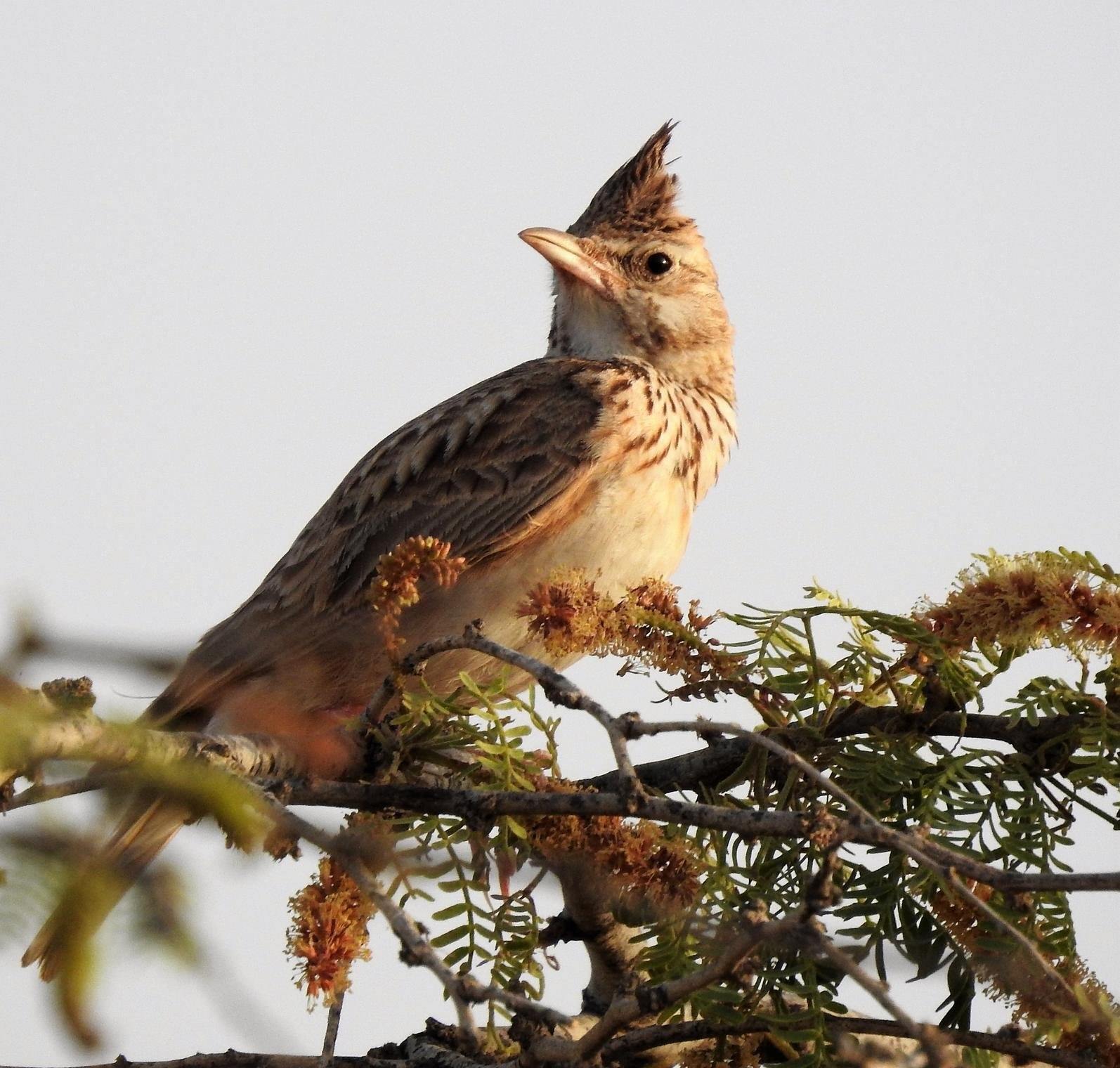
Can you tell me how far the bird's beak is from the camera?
285 inches

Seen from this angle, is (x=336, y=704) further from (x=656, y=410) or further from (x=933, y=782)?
(x=933, y=782)

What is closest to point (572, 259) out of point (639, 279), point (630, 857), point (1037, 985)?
point (639, 279)

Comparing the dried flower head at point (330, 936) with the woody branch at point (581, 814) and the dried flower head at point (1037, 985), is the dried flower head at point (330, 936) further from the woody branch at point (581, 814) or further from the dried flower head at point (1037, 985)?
the dried flower head at point (1037, 985)

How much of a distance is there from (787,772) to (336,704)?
9.03 feet

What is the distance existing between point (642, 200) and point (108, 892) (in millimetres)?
6932

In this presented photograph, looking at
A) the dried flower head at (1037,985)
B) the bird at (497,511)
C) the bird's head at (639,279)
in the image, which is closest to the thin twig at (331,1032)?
the dried flower head at (1037,985)

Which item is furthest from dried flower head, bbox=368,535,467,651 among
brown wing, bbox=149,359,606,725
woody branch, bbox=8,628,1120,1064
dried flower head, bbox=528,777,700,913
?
brown wing, bbox=149,359,606,725

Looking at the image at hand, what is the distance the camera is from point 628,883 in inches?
114

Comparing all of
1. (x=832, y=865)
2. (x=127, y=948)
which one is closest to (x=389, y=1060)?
(x=832, y=865)

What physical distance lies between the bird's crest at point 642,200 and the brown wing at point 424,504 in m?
1.16

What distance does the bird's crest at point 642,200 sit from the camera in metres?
7.77

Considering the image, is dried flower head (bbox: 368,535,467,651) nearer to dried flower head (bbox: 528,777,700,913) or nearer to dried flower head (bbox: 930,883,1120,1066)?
dried flower head (bbox: 528,777,700,913)

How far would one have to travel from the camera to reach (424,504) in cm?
642

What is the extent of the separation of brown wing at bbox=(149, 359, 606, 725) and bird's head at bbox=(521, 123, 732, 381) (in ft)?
1.83
